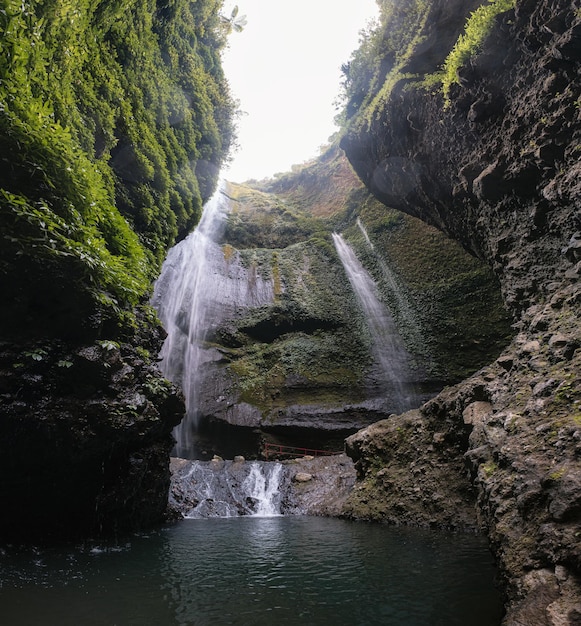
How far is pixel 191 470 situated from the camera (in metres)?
12.1

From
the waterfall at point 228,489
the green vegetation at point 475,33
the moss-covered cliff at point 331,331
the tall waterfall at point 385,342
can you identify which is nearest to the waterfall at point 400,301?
the moss-covered cliff at point 331,331

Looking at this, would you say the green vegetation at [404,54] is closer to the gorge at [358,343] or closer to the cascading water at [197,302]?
the gorge at [358,343]

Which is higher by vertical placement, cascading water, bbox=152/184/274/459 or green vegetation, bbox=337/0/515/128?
green vegetation, bbox=337/0/515/128

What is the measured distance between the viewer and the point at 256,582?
447 cm

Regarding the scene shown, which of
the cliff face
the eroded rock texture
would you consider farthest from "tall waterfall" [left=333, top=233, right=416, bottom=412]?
the eroded rock texture

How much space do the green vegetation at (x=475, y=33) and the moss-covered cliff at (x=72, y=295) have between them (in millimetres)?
7241

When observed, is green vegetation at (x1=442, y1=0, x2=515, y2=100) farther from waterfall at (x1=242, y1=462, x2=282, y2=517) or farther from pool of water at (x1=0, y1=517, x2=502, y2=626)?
waterfall at (x1=242, y1=462, x2=282, y2=517)

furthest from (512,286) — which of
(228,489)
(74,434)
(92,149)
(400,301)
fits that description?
(400,301)

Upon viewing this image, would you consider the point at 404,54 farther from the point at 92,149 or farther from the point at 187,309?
the point at 187,309

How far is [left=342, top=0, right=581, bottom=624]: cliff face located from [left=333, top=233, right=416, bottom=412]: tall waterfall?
5.72 meters

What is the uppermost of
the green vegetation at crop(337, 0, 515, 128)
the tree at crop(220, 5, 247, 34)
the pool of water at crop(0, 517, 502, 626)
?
the tree at crop(220, 5, 247, 34)

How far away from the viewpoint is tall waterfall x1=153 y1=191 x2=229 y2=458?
16750mm

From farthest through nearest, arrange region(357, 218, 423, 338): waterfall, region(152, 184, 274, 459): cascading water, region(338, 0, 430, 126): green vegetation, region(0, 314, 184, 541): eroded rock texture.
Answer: region(357, 218, 423, 338): waterfall, region(152, 184, 274, 459): cascading water, region(338, 0, 430, 126): green vegetation, region(0, 314, 184, 541): eroded rock texture

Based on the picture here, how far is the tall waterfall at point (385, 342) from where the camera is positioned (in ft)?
52.8
